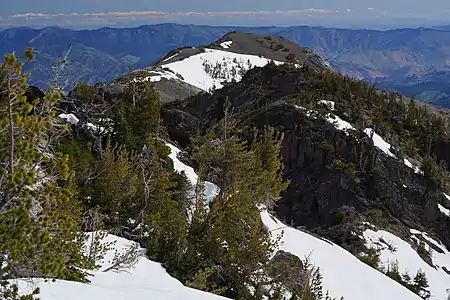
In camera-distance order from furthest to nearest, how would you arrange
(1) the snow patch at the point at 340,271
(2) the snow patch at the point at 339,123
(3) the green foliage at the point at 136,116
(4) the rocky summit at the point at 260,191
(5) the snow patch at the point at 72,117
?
(2) the snow patch at the point at 339,123 < (5) the snow patch at the point at 72,117 < (3) the green foliage at the point at 136,116 < (1) the snow patch at the point at 340,271 < (4) the rocky summit at the point at 260,191

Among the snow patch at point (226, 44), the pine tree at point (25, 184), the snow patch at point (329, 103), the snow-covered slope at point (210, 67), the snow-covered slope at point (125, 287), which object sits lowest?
the snow-covered slope at point (210, 67)

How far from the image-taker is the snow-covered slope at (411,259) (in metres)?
33.2

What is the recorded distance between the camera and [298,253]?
2364cm

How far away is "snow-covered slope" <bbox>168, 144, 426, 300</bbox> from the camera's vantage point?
2194 cm

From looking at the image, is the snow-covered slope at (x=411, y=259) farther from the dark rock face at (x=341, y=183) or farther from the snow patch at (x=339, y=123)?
the snow patch at (x=339, y=123)

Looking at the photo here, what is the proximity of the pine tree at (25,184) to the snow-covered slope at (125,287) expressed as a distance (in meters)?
1.48

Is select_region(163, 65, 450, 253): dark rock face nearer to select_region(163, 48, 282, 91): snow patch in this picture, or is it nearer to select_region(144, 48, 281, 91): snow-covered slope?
select_region(144, 48, 281, 91): snow-covered slope

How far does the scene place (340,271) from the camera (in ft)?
76.9

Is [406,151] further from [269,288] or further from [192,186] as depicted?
[269,288]

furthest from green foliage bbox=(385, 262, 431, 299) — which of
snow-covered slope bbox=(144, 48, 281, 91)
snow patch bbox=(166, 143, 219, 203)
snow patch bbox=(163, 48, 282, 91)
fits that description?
snow patch bbox=(163, 48, 282, 91)

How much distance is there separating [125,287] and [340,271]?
1358cm

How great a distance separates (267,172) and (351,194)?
70.2 feet

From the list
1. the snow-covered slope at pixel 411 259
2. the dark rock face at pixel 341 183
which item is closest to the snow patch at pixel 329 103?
the dark rock face at pixel 341 183

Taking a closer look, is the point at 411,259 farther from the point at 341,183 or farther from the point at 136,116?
the point at 136,116
